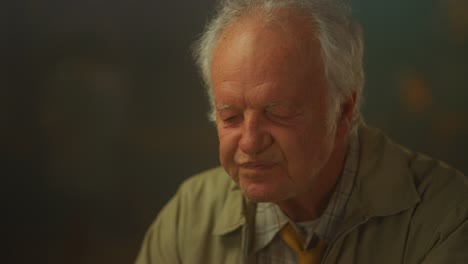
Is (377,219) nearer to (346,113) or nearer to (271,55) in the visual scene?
(346,113)

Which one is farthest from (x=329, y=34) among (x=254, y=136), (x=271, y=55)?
(x=254, y=136)

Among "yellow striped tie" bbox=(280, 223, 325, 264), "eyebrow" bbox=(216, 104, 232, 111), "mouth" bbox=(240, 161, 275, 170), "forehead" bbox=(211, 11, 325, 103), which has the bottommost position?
"yellow striped tie" bbox=(280, 223, 325, 264)

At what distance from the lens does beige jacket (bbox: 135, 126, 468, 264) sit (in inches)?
45.1

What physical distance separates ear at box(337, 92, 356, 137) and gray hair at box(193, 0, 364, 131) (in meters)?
0.01

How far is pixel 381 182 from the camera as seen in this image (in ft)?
4.03

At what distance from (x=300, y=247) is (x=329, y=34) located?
17.5 inches

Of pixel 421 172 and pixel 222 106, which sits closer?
pixel 222 106

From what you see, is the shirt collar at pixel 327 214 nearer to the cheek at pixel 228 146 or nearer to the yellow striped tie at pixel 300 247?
the yellow striped tie at pixel 300 247

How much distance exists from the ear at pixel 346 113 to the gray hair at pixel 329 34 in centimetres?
1

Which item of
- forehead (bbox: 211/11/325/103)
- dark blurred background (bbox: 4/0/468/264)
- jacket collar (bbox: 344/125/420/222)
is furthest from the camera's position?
dark blurred background (bbox: 4/0/468/264)

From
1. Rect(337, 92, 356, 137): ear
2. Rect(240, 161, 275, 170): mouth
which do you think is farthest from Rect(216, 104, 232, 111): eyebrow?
Rect(337, 92, 356, 137): ear

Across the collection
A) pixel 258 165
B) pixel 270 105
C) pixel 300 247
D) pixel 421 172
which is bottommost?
pixel 300 247

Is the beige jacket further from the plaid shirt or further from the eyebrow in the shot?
the eyebrow

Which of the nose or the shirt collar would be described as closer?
the nose
